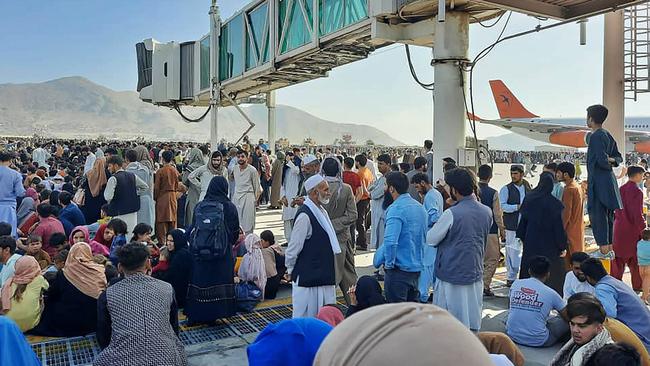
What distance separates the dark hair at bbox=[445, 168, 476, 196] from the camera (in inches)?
168

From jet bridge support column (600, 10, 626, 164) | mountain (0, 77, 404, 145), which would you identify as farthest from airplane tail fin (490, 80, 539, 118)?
mountain (0, 77, 404, 145)

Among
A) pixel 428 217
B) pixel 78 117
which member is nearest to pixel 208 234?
pixel 428 217

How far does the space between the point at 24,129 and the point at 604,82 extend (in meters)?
160

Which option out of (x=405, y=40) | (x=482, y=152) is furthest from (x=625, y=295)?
(x=405, y=40)

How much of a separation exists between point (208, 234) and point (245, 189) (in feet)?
11.2

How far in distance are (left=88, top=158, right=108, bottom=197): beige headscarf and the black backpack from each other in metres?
3.54

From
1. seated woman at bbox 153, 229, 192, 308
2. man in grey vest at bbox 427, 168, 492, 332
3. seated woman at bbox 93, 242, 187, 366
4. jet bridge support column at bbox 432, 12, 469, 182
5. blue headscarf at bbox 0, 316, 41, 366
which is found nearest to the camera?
blue headscarf at bbox 0, 316, 41, 366

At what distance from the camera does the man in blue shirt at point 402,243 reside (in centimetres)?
446

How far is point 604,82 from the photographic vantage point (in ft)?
28.2

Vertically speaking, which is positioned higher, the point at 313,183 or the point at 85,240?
the point at 313,183

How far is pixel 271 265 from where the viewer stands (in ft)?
21.0

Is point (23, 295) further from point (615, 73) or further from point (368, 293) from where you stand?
point (615, 73)

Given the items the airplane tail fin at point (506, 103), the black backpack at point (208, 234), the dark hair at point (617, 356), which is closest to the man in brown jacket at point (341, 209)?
the black backpack at point (208, 234)

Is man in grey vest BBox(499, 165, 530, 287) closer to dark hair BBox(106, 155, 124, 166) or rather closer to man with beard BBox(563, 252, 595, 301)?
man with beard BBox(563, 252, 595, 301)
